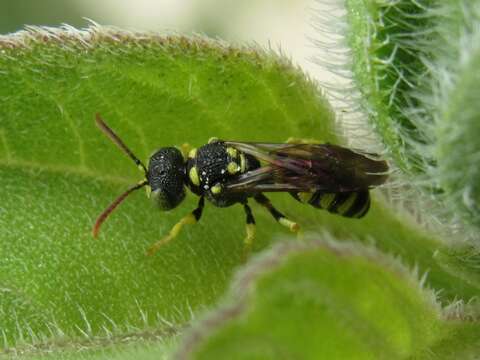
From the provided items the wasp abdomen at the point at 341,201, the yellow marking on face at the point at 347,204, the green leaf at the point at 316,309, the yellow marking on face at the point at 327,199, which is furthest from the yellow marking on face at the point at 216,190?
the green leaf at the point at 316,309

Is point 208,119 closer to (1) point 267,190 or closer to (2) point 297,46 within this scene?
(1) point 267,190

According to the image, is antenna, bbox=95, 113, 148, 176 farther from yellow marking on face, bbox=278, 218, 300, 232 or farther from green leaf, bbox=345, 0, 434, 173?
green leaf, bbox=345, 0, 434, 173

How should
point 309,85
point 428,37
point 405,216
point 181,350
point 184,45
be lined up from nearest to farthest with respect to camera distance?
point 181,350 → point 428,37 → point 184,45 → point 309,85 → point 405,216

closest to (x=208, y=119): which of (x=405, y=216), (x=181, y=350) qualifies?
(x=405, y=216)

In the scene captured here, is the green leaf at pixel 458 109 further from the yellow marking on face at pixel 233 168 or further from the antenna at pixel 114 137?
the yellow marking on face at pixel 233 168

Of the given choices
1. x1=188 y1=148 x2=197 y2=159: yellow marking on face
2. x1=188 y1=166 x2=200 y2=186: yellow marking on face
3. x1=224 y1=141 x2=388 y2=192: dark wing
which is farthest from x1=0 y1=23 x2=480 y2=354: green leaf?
x1=188 y1=166 x2=200 y2=186: yellow marking on face

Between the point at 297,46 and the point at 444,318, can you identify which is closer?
the point at 444,318
